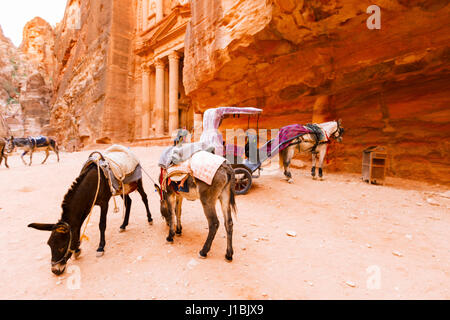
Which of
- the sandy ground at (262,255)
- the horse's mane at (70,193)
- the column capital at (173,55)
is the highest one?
the column capital at (173,55)

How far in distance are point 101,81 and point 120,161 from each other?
21.5 metres

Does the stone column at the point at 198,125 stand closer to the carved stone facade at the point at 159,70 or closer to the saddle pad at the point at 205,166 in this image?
the carved stone facade at the point at 159,70

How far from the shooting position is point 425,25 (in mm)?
4457

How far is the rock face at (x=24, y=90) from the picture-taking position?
30781mm

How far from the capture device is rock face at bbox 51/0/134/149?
19297 millimetres

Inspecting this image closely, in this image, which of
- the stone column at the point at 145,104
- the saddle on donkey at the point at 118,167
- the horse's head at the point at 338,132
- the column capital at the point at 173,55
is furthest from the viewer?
the stone column at the point at 145,104

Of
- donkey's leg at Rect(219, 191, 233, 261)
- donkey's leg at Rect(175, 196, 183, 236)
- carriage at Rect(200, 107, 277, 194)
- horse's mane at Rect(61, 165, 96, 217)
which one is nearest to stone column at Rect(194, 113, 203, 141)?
carriage at Rect(200, 107, 277, 194)

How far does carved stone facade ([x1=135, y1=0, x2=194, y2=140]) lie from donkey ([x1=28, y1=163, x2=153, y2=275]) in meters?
16.1

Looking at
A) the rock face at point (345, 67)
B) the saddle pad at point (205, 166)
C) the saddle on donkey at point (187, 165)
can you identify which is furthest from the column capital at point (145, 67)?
the saddle pad at point (205, 166)

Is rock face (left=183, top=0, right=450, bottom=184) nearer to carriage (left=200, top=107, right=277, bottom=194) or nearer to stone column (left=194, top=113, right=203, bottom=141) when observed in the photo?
carriage (left=200, top=107, right=277, bottom=194)

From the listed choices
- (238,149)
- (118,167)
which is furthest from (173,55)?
(118,167)

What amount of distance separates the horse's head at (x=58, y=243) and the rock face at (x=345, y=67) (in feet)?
20.5
